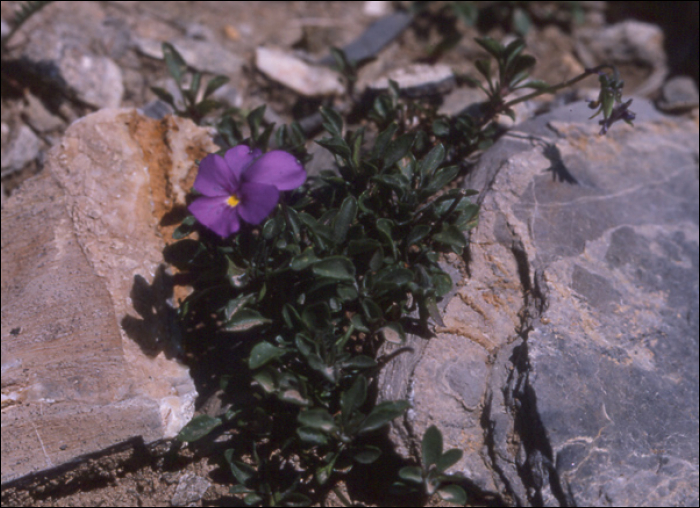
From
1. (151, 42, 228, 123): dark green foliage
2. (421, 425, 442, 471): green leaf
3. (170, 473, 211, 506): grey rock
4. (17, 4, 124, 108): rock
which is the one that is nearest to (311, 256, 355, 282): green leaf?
(421, 425, 442, 471): green leaf

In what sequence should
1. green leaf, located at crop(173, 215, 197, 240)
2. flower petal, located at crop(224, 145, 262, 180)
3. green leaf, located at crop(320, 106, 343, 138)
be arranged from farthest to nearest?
green leaf, located at crop(320, 106, 343, 138)
green leaf, located at crop(173, 215, 197, 240)
flower petal, located at crop(224, 145, 262, 180)

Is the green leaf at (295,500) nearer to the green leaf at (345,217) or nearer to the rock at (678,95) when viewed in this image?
the green leaf at (345,217)

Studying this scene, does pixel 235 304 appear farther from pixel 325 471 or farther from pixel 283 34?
pixel 283 34

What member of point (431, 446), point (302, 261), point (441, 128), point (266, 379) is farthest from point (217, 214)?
point (441, 128)

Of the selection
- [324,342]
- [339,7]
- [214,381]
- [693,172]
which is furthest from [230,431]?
[339,7]

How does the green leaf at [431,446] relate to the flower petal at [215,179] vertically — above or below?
below

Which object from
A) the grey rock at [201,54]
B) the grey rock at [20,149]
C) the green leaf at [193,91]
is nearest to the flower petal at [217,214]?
the green leaf at [193,91]

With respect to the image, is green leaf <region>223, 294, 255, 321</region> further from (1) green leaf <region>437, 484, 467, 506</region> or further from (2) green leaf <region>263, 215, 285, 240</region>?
(1) green leaf <region>437, 484, 467, 506</region>
